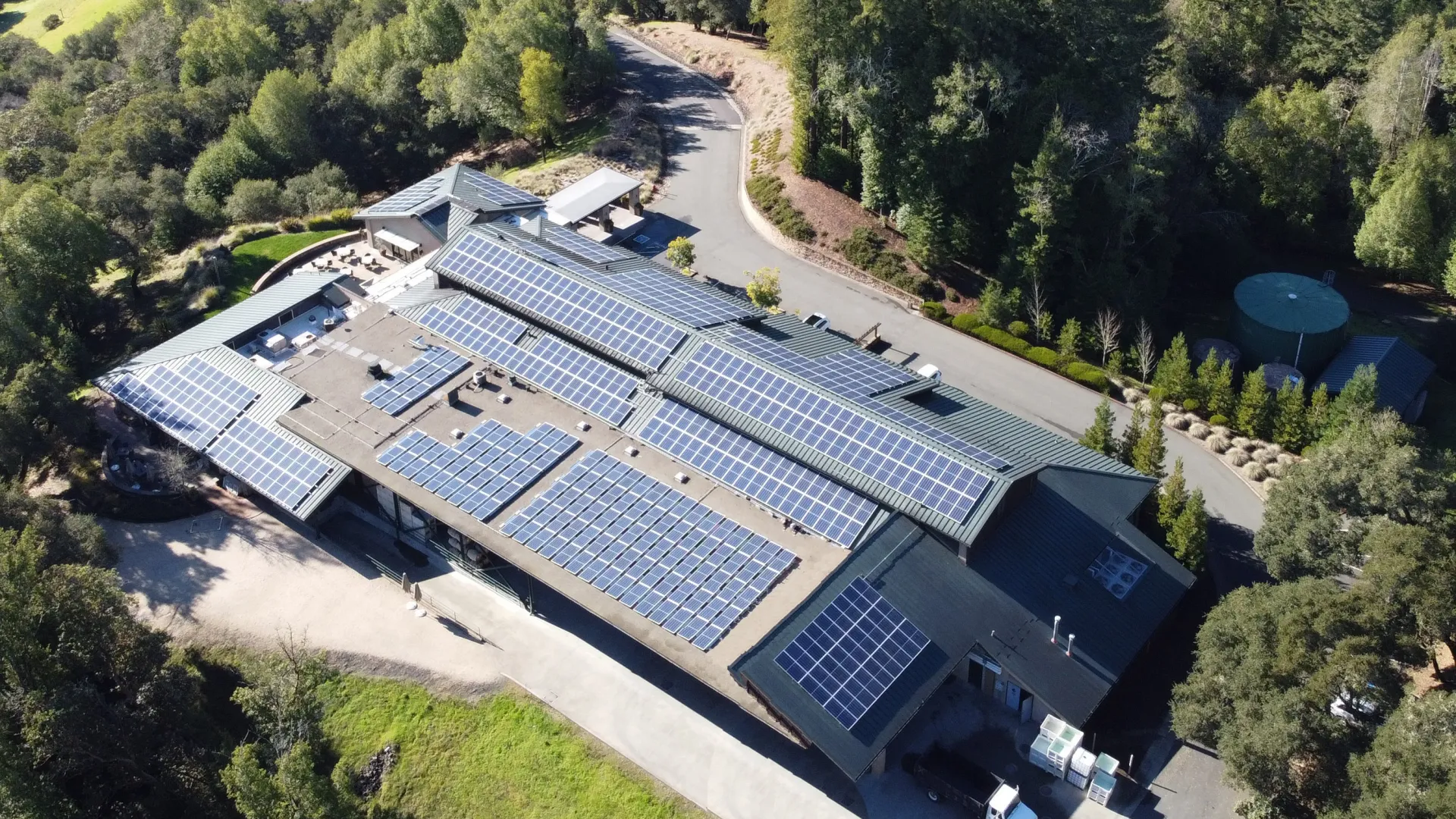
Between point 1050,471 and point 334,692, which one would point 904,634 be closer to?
point 1050,471

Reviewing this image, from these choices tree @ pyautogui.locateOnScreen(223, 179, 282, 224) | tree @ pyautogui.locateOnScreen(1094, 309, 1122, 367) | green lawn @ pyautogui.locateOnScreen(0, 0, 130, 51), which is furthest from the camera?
green lawn @ pyautogui.locateOnScreen(0, 0, 130, 51)

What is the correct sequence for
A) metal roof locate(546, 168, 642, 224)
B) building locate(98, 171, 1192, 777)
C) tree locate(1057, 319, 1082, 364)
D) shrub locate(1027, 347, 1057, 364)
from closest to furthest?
1. building locate(98, 171, 1192, 777)
2. tree locate(1057, 319, 1082, 364)
3. shrub locate(1027, 347, 1057, 364)
4. metal roof locate(546, 168, 642, 224)

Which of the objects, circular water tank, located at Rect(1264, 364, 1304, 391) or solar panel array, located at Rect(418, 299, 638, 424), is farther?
circular water tank, located at Rect(1264, 364, 1304, 391)

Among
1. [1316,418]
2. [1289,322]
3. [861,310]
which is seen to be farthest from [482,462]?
[1289,322]

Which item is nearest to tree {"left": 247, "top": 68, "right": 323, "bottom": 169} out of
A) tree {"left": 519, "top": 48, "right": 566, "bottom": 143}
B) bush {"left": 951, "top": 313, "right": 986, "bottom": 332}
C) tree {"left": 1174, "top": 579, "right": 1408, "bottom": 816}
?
tree {"left": 519, "top": 48, "right": 566, "bottom": 143}

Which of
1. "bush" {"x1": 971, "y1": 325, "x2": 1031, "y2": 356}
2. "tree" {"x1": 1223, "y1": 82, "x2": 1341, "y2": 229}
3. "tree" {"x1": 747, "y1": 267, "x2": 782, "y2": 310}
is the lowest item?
"bush" {"x1": 971, "y1": 325, "x2": 1031, "y2": 356}

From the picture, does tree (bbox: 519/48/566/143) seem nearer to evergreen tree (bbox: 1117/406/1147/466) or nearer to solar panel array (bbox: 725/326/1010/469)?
solar panel array (bbox: 725/326/1010/469)

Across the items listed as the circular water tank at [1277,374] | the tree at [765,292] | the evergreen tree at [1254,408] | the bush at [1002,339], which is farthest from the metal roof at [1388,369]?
the tree at [765,292]

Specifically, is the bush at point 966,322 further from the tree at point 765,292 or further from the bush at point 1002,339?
the tree at point 765,292
